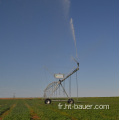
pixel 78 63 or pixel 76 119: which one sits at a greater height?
pixel 78 63

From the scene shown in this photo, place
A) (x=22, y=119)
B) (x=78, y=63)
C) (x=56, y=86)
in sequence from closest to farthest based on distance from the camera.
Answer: (x=22, y=119)
(x=78, y=63)
(x=56, y=86)

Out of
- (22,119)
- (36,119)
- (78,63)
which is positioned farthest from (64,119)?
(78,63)

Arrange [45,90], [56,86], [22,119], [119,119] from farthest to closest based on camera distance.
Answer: [45,90]
[56,86]
[22,119]
[119,119]

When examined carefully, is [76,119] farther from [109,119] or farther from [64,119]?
[109,119]

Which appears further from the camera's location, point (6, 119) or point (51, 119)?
point (6, 119)

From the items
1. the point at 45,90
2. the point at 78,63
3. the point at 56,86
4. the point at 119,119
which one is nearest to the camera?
the point at 119,119

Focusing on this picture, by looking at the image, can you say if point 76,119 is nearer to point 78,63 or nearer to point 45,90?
point 78,63

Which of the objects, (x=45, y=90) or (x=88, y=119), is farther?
(x=45, y=90)

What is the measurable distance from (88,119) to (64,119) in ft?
7.76

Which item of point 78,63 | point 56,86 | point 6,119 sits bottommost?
point 6,119

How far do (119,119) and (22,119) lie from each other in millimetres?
9735

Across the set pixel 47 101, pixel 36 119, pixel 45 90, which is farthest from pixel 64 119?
pixel 45 90

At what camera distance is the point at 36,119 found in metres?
21.4

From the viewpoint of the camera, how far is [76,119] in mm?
20531
